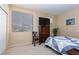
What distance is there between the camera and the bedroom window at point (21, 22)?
3745 millimetres

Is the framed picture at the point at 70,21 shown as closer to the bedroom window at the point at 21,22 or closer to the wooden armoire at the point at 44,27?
the wooden armoire at the point at 44,27

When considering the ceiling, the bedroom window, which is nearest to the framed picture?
the ceiling

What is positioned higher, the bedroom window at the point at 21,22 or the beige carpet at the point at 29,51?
the bedroom window at the point at 21,22

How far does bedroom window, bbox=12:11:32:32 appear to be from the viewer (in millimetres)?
3745

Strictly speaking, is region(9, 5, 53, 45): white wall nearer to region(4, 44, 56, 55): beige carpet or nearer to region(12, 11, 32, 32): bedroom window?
region(12, 11, 32, 32): bedroom window

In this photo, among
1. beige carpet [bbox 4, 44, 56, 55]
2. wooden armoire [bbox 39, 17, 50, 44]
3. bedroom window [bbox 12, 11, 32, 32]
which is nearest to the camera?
beige carpet [bbox 4, 44, 56, 55]

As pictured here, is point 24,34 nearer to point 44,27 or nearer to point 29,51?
point 44,27

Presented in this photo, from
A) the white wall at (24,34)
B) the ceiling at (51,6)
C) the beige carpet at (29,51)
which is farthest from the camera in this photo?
the white wall at (24,34)

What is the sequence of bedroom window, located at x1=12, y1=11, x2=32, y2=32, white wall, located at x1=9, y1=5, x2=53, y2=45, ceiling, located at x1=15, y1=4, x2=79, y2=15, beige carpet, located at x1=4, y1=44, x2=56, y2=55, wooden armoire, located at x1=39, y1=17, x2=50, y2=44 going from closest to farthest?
beige carpet, located at x1=4, y1=44, x2=56, y2=55 < ceiling, located at x1=15, y1=4, x2=79, y2=15 < white wall, located at x1=9, y1=5, x2=53, y2=45 < bedroom window, located at x1=12, y1=11, x2=32, y2=32 < wooden armoire, located at x1=39, y1=17, x2=50, y2=44

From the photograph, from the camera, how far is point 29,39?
4098mm

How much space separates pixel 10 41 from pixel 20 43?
46 cm

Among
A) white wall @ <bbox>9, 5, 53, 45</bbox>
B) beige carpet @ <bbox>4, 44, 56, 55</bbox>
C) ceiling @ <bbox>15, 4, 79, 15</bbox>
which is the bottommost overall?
beige carpet @ <bbox>4, 44, 56, 55</bbox>

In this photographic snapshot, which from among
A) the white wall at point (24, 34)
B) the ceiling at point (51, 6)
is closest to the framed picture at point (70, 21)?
the ceiling at point (51, 6)
